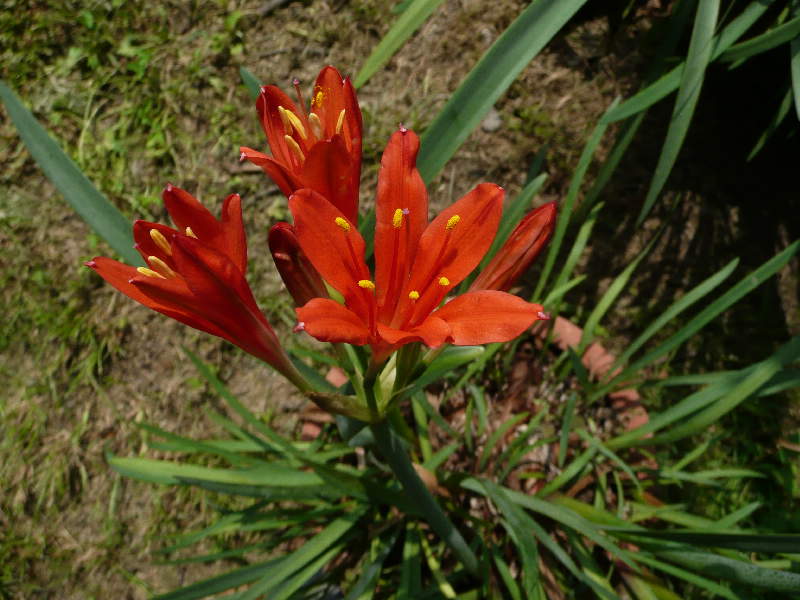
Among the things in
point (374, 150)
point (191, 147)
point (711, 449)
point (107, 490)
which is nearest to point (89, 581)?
point (107, 490)

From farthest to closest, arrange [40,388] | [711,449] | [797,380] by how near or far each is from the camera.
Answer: [40,388] → [711,449] → [797,380]

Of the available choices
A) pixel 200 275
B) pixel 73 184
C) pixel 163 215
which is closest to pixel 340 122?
pixel 200 275

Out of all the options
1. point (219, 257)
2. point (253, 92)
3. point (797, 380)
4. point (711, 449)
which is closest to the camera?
point (219, 257)

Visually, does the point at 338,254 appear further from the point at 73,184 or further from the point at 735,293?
the point at 735,293

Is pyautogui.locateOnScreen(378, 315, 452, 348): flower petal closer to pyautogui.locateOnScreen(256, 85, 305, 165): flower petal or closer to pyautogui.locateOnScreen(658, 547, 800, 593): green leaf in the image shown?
pyautogui.locateOnScreen(256, 85, 305, 165): flower petal

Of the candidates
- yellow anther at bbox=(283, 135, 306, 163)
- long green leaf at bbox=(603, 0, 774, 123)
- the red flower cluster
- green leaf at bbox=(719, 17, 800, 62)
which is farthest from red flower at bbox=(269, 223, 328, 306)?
green leaf at bbox=(719, 17, 800, 62)

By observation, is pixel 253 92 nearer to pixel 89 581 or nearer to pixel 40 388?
pixel 40 388

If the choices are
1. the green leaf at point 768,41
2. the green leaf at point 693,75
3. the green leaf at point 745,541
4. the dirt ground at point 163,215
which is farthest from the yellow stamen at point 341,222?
the dirt ground at point 163,215

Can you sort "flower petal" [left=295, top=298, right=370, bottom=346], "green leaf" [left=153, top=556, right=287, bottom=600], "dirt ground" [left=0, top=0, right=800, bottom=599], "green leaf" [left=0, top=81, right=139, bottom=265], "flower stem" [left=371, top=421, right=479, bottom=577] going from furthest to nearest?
"dirt ground" [left=0, top=0, right=800, bottom=599]
"green leaf" [left=153, top=556, right=287, bottom=600]
"green leaf" [left=0, top=81, right=139, bottom=265]
"flower stem" [left=371, top=421, right=479, bottom=577]
"flower petal" [left=295, top=298, right=370, bottom=346]
